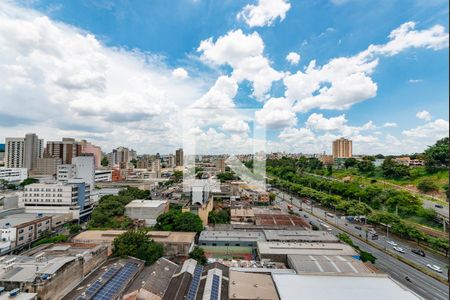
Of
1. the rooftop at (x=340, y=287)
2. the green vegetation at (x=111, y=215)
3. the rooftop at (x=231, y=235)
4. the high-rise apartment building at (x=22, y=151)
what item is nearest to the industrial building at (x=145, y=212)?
the green vegetation at (x=111, y=215)

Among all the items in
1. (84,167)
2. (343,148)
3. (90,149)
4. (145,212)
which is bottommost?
(145,212)

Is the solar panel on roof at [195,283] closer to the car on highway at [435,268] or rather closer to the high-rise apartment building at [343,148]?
the car on highway at [435,268]

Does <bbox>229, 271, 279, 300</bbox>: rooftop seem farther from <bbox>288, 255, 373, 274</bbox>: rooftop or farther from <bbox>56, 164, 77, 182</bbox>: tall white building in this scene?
<bbox>56, 164, 77, 182</bbox>: tall white building

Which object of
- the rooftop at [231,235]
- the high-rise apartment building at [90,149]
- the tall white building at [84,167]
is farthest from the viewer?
the high-rise apartment building at [90,149]

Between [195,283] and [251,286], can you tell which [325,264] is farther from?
[195,283]

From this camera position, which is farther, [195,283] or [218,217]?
[218,217]

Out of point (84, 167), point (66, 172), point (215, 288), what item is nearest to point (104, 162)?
point (66, 172)

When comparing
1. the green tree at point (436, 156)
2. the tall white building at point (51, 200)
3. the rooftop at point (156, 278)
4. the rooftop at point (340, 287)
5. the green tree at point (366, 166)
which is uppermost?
the green tree at point (436, 156)
